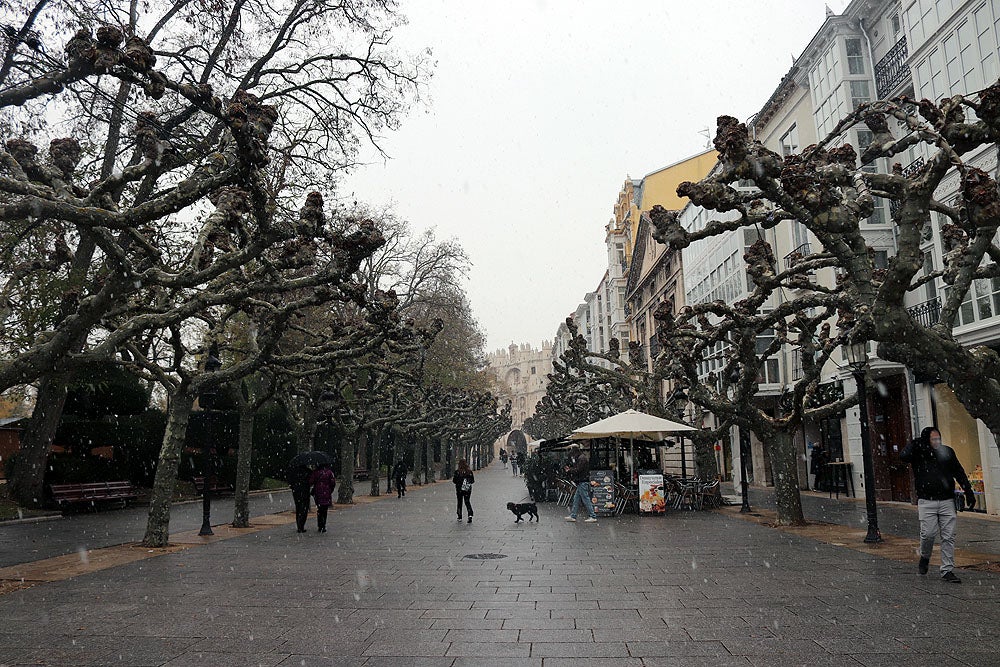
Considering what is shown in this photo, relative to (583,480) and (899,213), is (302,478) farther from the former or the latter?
(899,213)

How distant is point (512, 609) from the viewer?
25.6ft

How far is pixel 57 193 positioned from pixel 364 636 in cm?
660

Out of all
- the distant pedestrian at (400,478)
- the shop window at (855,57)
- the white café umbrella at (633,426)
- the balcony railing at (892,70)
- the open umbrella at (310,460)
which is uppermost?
the shop window at (855,57)

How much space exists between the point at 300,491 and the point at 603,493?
794 cm

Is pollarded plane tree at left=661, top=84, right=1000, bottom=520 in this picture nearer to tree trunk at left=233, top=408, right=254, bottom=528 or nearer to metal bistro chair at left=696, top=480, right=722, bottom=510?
tree trunk at left=233, top=408, right=254, bottom=528

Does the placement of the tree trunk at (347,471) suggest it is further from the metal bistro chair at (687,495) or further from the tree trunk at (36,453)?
the metal bistro chair at (687,495)

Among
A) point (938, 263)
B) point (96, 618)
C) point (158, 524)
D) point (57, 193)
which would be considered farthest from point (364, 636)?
point (938, 263)

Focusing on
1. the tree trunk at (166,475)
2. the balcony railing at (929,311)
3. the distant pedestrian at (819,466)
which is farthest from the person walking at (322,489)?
the distant pedestrian at (819,466)

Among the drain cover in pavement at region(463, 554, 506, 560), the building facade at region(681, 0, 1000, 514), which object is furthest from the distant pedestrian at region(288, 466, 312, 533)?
the building facade at region(681, 0, 1000, 514)

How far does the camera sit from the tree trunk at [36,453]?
68.8ft

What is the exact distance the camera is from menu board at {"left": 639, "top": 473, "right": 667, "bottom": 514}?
20.3 metres

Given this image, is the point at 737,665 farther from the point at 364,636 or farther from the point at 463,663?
the point at 364,636

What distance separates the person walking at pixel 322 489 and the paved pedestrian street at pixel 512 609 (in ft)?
9.95

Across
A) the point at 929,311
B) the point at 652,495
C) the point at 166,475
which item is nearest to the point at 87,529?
the point at 166,475
